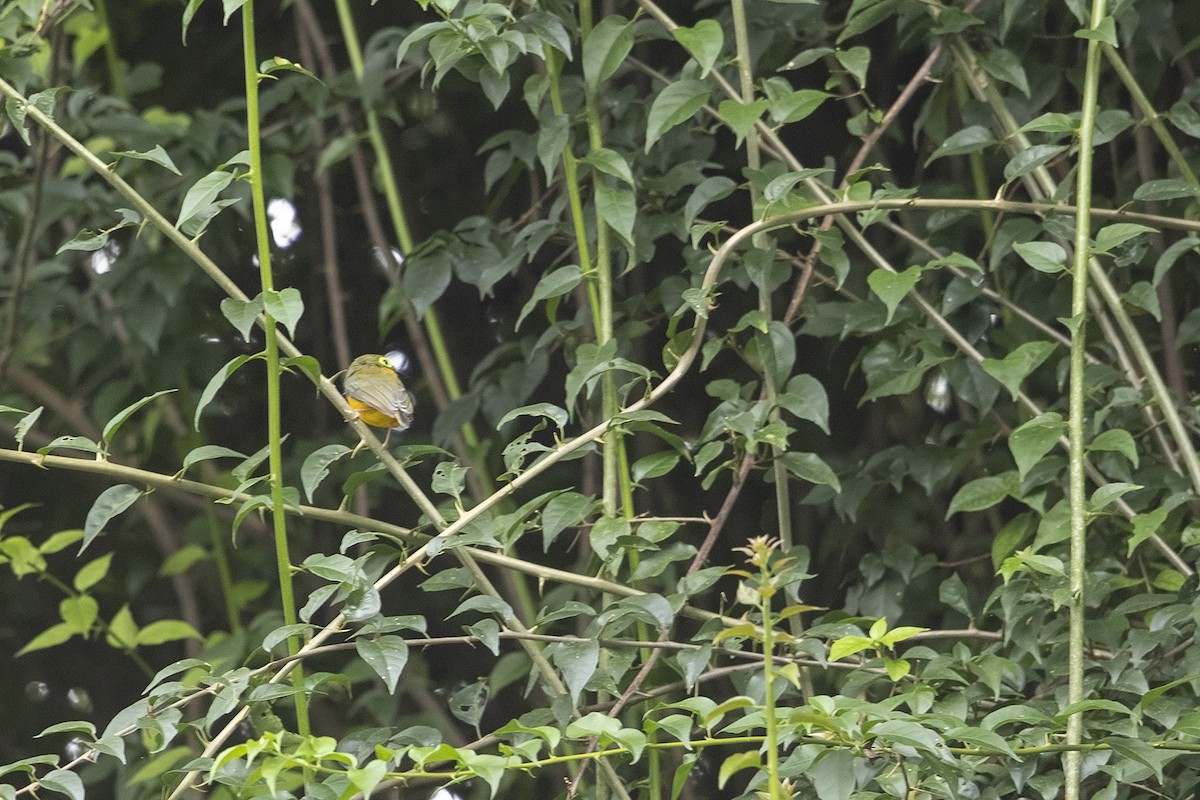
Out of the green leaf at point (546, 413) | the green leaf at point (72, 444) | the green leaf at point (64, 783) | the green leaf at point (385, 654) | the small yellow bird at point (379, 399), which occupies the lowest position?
the green leaf at point (64, 783)

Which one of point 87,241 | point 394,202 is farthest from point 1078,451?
point 394,202

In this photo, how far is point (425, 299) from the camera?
2.09m

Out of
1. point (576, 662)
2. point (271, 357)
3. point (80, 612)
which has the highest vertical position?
point (271, 357)

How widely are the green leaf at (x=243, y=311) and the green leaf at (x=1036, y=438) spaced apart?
2.78 feet

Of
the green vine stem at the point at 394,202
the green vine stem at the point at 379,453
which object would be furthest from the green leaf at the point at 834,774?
the green vine stem at the point at 394,202

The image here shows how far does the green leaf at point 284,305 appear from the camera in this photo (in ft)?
4.42

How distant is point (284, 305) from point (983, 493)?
3.20 feet

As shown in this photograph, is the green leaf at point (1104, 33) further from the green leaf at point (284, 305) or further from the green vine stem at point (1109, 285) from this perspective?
the green leaf at point (284, 305)

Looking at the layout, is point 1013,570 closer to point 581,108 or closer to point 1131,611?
point 1131,611

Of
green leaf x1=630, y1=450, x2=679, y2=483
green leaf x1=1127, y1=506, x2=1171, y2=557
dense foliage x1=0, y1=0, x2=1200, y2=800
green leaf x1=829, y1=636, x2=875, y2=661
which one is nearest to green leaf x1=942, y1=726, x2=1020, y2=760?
dense foliage x1=0, y1=0, x2=1200, y2=800

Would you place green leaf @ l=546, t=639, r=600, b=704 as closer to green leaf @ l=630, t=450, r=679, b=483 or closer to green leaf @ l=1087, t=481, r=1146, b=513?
green leaf @ l=630, t=450, r=679, b=483

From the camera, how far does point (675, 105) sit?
171 cm

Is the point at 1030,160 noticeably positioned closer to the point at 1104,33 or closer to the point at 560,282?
the point at 1104,33

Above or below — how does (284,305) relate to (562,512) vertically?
above
